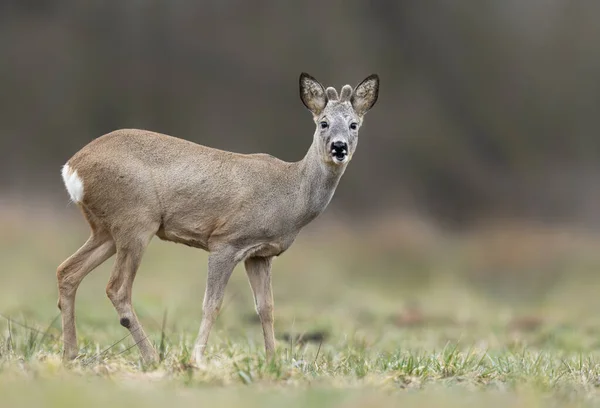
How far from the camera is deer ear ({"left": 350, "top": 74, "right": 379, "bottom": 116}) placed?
9.59 metres

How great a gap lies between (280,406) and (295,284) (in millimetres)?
14482

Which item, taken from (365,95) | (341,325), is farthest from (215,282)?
(341,325)

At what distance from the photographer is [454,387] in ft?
24.8

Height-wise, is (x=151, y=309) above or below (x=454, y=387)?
above

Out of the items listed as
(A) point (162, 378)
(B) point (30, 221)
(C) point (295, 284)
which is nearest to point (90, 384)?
(A) point (162, 378)

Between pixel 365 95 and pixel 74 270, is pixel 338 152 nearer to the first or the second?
pixel 365 95

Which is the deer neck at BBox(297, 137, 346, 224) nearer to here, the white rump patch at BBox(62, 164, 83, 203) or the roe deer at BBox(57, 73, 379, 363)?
the roe deer at BBox(57, 73, 379, 363)

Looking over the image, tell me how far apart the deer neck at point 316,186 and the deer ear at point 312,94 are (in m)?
0.42

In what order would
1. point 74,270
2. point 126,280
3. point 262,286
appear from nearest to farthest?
point 126,280 → point 74,270 → point 262,286

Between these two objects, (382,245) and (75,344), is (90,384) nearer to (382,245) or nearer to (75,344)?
(75,344)

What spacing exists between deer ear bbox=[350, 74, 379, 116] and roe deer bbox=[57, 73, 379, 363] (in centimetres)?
19

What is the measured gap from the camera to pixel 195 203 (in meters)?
9.08

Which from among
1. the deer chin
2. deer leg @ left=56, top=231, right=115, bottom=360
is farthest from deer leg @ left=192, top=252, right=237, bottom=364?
the deer chin

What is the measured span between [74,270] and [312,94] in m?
2.60
